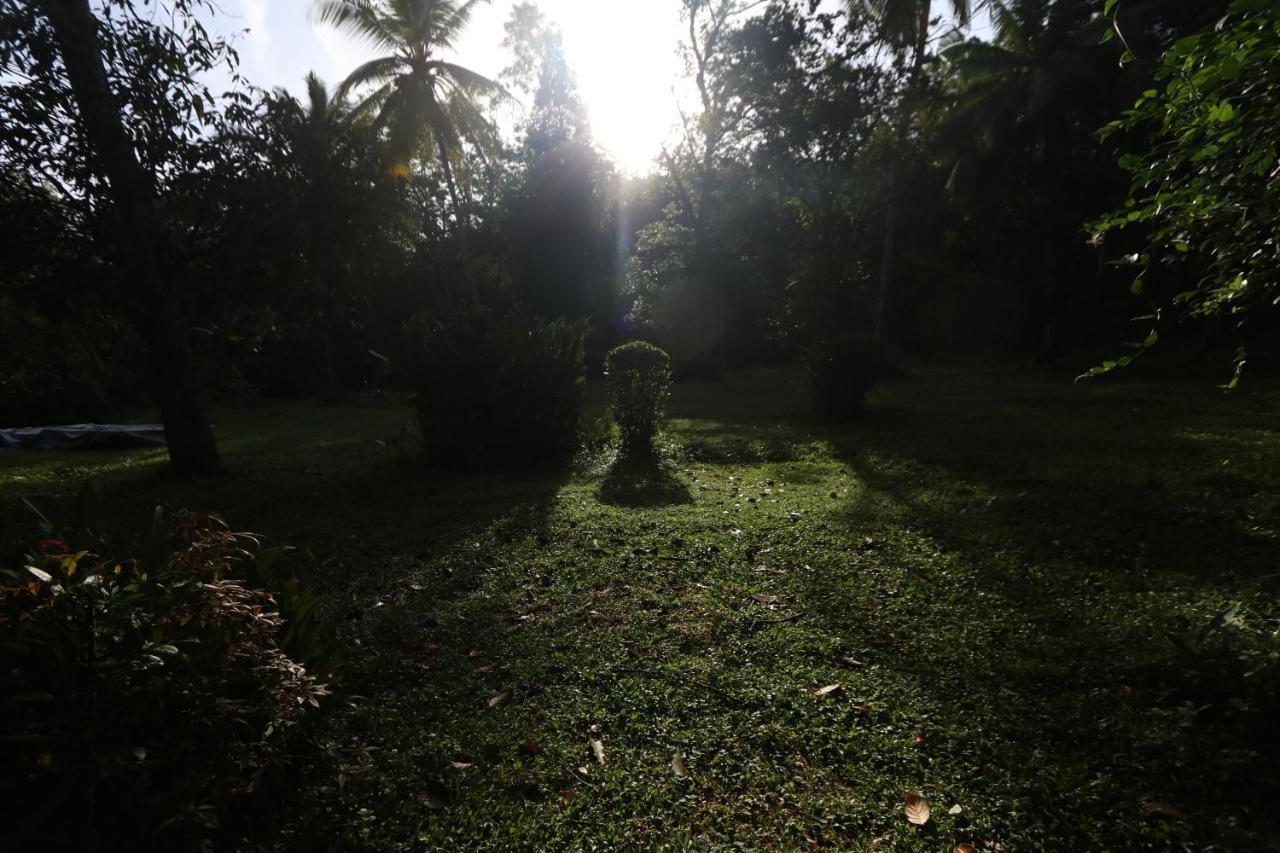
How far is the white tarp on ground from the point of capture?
13281mm

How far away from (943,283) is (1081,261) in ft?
15.9

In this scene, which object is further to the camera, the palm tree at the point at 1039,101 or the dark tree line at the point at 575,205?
the palm tree at the point at 1039,101

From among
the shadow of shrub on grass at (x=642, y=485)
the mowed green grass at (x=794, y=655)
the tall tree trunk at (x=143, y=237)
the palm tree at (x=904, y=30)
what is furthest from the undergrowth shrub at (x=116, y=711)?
the palm tree at (x=904, y=30)

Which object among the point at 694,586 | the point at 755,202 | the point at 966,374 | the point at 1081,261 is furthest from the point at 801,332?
the point at 694,586

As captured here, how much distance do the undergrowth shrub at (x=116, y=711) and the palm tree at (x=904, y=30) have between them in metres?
15.8

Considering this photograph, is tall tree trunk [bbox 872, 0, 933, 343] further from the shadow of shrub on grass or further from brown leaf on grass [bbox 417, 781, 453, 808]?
brown leaf on grass [bbox 417, 781, 453, 808]

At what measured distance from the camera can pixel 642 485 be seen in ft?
27.3

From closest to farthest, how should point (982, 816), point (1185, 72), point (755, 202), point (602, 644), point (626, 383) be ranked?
point (1185, 72) → point (982, 816) → point (602, 644) → point (626, 383) → point (755, 202)

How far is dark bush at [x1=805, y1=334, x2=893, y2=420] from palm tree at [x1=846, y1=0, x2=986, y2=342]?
4115 millimetres

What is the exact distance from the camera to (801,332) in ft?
77.9

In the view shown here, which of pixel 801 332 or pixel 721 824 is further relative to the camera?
pixel 801 332

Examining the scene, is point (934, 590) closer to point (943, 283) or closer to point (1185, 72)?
point (1185, 72)

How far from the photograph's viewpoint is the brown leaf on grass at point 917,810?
2.44 metres

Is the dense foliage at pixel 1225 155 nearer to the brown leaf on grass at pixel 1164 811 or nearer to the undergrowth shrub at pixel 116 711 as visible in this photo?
the brown leaf on grass at pixel 1164 811
